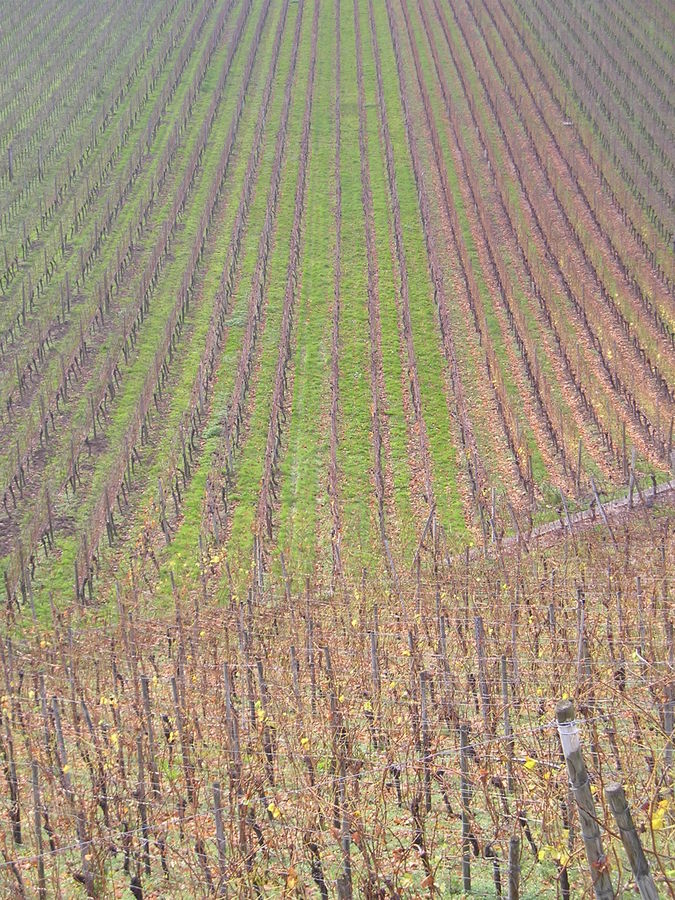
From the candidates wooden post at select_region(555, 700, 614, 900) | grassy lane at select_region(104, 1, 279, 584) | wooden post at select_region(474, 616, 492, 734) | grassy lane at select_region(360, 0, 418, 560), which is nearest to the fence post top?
wooden post at select_region(555, 700, 614, 900)

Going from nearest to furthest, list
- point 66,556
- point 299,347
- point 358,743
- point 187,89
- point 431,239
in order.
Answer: point 358,743 < point 66,556 < point 299,347 < point 431,239 < point 187,89

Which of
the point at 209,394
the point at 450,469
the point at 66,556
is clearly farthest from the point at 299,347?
the point at 66,556

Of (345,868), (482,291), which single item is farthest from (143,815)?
(482,291)

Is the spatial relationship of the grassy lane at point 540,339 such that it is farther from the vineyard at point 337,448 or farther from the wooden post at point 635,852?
the wooden post at point 635,852

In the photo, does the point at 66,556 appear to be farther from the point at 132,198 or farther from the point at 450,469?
the point at 132,198

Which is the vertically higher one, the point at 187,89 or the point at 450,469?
the point at 187,89

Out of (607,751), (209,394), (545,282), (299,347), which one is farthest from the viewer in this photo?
(545,282)
